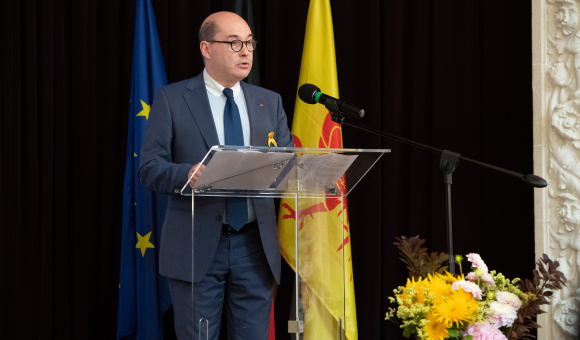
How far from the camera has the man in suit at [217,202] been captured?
5.65 ft

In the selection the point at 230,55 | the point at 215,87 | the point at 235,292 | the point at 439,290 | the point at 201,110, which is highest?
the point at 230,55

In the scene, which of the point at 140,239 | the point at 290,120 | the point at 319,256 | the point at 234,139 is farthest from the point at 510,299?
the point at 290,120

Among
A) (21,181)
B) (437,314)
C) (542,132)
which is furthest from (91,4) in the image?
(437,314)

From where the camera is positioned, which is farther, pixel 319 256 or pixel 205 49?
pixel 205 49

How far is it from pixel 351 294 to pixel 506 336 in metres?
1.56

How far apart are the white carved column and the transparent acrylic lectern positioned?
1450mm

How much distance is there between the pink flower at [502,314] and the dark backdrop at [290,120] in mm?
2116

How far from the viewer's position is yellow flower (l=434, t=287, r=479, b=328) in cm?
117

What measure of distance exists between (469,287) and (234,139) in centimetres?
110

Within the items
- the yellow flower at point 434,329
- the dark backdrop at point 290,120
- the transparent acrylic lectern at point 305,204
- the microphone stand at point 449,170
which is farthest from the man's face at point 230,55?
the yellow flower at point 434,329

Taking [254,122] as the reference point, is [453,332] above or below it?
below

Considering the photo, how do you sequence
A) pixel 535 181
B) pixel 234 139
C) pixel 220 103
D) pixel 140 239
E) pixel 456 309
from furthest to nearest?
1. pixel 140 239
2. pixel 220 103
3. pixel 234 139
4. pixel 535 181
5. pixel 456 309

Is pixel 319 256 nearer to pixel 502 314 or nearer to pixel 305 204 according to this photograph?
pixel 305 204

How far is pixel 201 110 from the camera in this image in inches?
81.1
